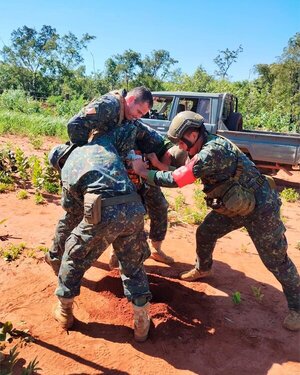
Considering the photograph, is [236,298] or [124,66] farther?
[124,66]

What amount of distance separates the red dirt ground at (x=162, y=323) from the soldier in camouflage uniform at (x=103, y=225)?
7.9 inches

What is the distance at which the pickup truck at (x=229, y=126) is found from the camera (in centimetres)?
773

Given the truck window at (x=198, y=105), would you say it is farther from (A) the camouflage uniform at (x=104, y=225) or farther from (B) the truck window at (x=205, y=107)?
(A) the camouflage uniform at (x=104, y=225)

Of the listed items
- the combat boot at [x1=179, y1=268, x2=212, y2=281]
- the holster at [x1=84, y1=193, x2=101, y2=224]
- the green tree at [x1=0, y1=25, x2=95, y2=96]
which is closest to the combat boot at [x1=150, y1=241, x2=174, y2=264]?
the combat boot at [x1=179, y1=268, x2=212, y2=281]

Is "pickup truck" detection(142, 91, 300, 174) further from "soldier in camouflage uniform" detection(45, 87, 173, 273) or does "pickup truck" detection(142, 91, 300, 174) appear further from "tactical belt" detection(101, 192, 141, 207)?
"tactical belt" detection(101, 192, 141, 207)

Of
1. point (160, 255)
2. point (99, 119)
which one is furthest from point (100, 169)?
point (160, 255)

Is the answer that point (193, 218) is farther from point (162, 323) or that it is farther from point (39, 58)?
point (39, 58)

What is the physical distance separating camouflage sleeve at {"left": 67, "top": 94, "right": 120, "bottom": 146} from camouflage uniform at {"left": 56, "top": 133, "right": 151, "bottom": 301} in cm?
14

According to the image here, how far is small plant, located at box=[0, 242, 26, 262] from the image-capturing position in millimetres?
3873

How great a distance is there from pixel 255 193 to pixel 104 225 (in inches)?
50.6

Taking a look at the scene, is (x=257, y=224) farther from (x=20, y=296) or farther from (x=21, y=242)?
(x=21, y=242)

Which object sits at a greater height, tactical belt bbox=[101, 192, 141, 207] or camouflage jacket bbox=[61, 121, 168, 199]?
camouflage jacket bbox=[61, 121, 168, 199]

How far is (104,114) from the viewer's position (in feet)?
9.48

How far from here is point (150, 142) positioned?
3.62 m
